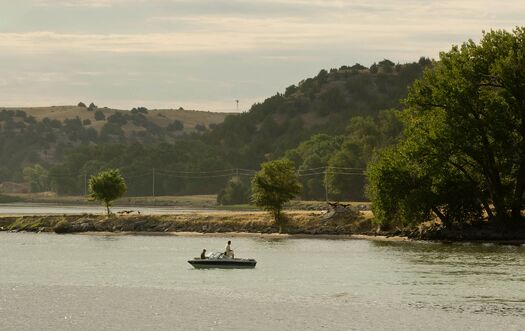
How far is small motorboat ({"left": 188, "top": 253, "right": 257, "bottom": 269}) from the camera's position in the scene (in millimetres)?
96375

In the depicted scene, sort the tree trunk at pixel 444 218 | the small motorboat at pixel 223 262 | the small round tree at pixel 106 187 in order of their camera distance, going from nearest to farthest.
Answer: the small motorboat at pixel 223 262 → the tree trunk at pixel 444 218 → the small round tree at pixel 106 187

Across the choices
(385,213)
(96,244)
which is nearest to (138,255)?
(96,244)

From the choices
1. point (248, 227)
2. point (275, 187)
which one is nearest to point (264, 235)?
point (248, 227)

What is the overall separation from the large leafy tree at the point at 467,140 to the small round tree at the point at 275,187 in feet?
64.9

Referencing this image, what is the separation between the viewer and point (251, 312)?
237 feet

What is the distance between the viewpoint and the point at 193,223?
477 feet

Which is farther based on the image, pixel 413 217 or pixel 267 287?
pixel 413 217

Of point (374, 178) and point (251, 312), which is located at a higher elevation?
point (374, 178)

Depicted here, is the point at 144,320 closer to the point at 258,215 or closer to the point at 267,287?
the point at 267,287

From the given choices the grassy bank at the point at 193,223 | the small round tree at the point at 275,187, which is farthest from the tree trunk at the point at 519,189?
the small round tree at the point at 275,187

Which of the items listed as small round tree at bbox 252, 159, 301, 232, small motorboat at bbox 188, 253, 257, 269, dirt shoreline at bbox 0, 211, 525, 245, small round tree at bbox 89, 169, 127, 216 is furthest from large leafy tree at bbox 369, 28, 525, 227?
small round tree at bbox 89, 169, 127, 216

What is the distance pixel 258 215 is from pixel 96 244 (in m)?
24.3

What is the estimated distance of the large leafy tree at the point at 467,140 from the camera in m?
118

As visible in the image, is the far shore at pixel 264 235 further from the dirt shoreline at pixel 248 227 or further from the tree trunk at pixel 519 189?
the tree trunk at pixel 519 189
